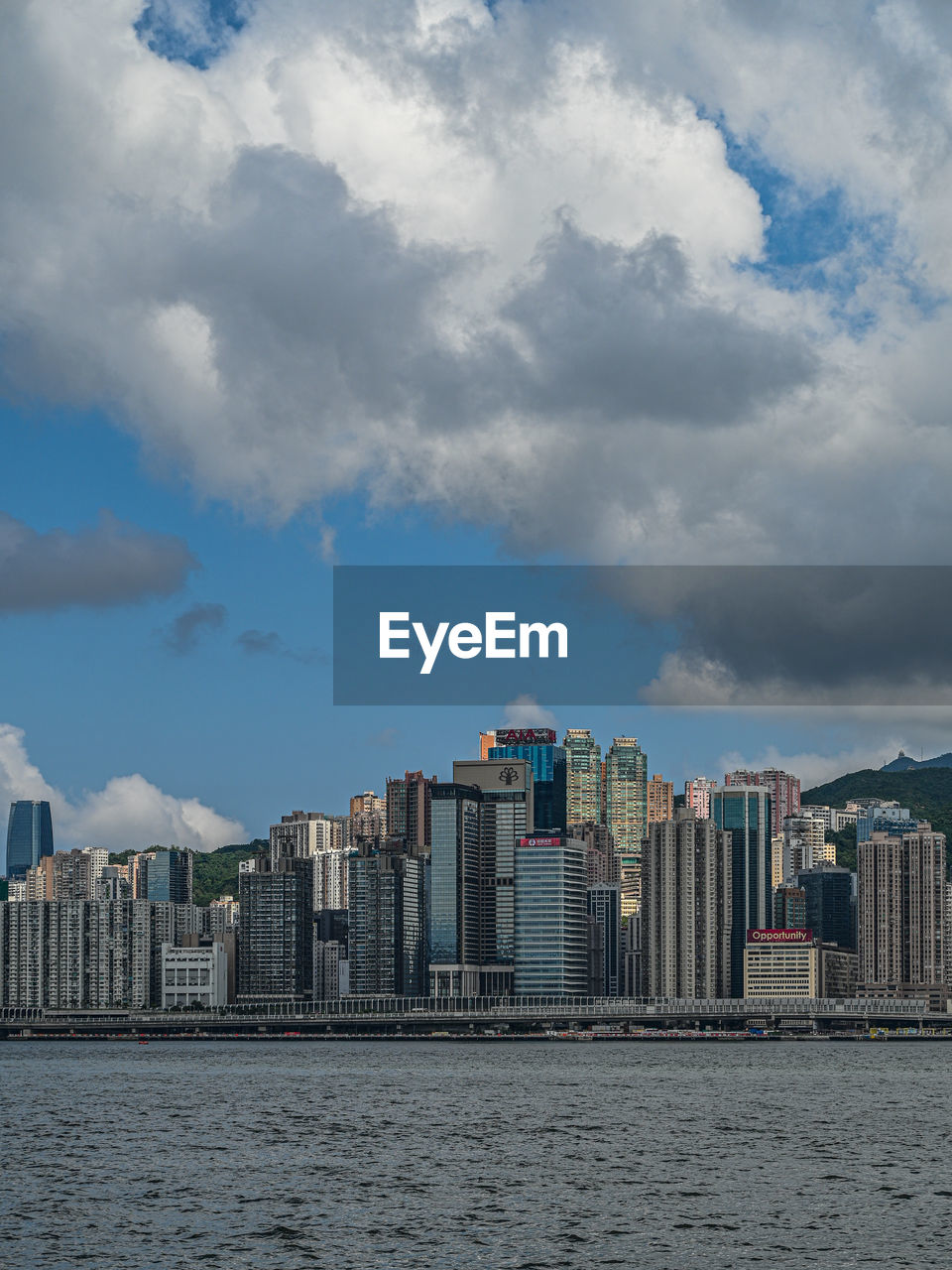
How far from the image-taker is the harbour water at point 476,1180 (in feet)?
220

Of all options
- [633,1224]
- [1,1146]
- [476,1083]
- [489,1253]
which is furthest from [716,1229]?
[476,1083]

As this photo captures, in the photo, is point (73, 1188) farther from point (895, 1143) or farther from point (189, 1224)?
point (895, 1143)

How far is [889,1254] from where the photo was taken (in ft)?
215

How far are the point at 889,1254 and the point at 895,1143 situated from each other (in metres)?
38.2

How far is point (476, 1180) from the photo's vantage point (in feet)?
285

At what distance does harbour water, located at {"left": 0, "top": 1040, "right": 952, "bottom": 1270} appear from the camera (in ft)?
220

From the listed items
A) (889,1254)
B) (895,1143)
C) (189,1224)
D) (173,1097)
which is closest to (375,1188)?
(189,1224)

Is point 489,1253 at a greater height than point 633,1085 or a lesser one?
greater

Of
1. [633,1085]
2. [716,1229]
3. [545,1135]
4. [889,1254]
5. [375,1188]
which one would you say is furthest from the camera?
[633,1085]

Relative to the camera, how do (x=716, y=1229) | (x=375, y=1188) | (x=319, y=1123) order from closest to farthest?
(x=716, y=1229) < (x=375, y=1188) < (x=319, y=1123)

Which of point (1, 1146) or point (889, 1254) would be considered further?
point (1, 1146)

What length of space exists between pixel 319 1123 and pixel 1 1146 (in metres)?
22.4

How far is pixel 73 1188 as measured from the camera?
83812 mm

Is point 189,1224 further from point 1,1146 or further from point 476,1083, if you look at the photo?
point 476,1083
